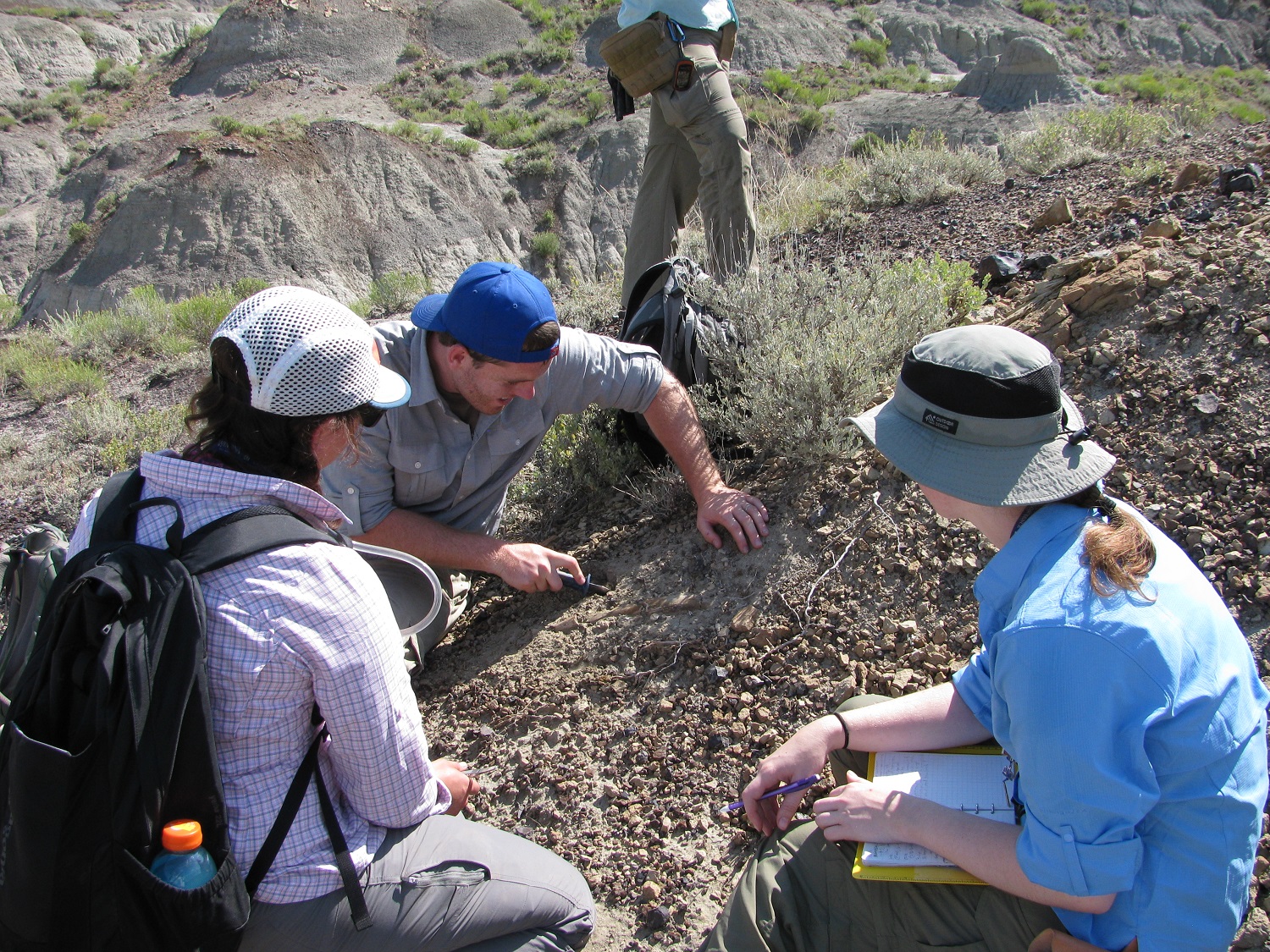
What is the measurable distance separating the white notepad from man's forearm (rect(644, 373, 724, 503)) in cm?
145

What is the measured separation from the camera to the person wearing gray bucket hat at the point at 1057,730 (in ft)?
3.94

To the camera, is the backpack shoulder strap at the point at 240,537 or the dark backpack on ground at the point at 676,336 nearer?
the backpack shoulder strap at the point at 240,537

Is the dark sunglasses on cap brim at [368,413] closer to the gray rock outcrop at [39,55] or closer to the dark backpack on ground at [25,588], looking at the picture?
the dark backpack on ground at [25,588]

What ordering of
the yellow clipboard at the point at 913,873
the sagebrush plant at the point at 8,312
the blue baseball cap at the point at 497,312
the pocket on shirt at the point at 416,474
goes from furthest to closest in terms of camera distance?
the sagebrush plant at the point at 8,312
the pocket on shirt at the point at 416,474
the blue baseball cap at the point at 497,312
the yellow clipboard at the point at 913,873

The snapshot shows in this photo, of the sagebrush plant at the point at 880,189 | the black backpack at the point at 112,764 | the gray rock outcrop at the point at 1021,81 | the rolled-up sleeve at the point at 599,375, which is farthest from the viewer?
the gray rock outcrop at the point at 1021,81

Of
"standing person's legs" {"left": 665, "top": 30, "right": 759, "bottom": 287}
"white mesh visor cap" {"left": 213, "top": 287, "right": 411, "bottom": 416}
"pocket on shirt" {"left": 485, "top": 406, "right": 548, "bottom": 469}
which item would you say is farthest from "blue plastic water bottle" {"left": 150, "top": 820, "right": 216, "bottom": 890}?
"standing person's legs" {"left": 665, "top": 30, "right": 759, "bottom": 287}

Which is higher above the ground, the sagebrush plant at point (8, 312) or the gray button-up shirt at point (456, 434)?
the gray button-up shirt at point (456, 434)

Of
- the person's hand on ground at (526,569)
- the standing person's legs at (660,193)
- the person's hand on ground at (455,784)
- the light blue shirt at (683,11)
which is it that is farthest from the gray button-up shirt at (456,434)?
the light blue shirt at (683,11)

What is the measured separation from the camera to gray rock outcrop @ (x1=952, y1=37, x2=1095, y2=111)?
20328 mm

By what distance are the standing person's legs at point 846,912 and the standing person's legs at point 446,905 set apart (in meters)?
0.37

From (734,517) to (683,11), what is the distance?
3336 millimetres

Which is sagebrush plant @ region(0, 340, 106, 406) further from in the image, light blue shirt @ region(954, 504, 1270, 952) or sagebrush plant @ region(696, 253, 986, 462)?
light blue shirt @ region(954, 504, 1270, 952)

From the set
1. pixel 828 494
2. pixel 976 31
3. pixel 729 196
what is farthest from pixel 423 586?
pixel 976 31

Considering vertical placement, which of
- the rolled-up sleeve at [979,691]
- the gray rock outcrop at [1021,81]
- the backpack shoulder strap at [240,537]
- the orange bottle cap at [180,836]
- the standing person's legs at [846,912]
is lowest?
the gray rock outcrop at [1021,81]
